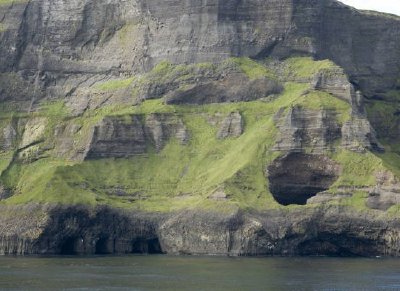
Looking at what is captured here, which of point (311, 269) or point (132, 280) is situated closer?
point (132, 280)

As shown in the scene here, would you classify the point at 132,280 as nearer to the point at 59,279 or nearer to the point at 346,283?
the point at 59,279

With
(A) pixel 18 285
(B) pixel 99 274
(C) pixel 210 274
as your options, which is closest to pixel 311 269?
(C) pixel 210 274

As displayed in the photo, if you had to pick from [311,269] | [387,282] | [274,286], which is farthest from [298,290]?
[311,269]

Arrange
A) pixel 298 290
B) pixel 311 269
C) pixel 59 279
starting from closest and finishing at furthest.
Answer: pixel 298 290
pixel 59 279
pixel 311 269

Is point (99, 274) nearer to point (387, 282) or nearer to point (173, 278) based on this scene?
point (173, 278)

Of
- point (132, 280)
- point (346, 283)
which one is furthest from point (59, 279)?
point (346, 283)

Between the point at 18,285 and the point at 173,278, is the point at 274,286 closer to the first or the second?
the point at 173,278

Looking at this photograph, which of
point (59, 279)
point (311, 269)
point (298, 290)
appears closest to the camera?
point (298, 290)

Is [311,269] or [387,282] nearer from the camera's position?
[387,282]
